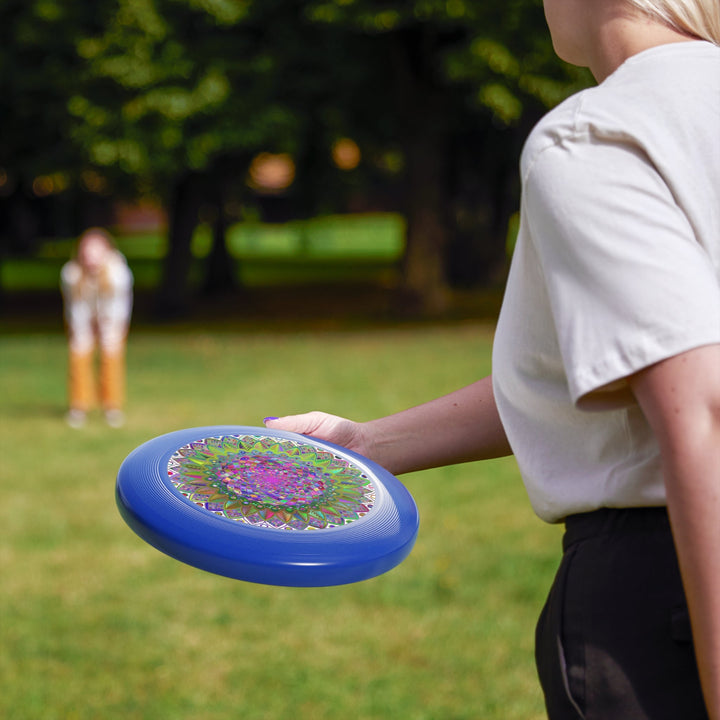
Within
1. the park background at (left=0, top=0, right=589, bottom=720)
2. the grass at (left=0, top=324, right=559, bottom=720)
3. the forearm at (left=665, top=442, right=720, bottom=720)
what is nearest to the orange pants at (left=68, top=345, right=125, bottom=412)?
the park background at (left=0, top=0, right=589, bottom=720)

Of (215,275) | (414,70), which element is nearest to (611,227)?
(414,70)

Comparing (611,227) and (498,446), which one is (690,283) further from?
(498,446)

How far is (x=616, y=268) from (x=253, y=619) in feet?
14.2

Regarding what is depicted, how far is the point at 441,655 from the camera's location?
15.3 feet

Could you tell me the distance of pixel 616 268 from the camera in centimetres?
109

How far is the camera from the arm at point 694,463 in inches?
42.2

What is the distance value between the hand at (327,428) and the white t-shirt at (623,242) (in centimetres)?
61

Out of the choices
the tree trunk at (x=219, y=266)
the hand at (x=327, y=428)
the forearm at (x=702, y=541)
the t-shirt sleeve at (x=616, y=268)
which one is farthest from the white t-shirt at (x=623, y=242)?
the tree trunk at (x=219, y=266)

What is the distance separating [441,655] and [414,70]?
16359 mm

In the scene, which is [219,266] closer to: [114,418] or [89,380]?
[89,380]

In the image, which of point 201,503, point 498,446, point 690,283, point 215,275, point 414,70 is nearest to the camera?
point 690,283

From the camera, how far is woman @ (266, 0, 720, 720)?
3.57ft

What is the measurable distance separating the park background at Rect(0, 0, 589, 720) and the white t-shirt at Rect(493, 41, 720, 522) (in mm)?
3167

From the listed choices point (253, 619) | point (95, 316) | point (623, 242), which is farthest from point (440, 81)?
point (623, 242)
